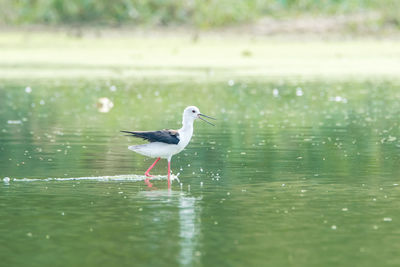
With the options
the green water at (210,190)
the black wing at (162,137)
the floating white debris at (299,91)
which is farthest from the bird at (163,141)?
the floating white debris at (299,91)

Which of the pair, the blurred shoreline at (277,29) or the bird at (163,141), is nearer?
the bird at (163,141)

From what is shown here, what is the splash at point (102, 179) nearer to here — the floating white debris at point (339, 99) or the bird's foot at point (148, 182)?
the bird's foot at point (148, 182)

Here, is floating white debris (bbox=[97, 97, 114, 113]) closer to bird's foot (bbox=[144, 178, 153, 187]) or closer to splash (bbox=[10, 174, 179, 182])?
splash (bbox=[10, 174, 179, 182])

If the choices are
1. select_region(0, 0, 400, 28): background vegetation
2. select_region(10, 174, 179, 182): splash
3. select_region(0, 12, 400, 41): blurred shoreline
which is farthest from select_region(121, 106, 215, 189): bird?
select_region(0, 0, 400, 28): background vegetation

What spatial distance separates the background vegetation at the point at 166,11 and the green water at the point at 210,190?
25.0 metres

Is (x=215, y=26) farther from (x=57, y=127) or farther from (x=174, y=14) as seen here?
(x=57, y=127)

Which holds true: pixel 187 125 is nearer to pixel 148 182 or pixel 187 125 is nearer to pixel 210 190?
pixel 148 182

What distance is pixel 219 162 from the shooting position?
40.8 ft

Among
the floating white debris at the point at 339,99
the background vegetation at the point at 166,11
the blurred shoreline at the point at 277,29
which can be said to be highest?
the background vegetation at the point at 166,11

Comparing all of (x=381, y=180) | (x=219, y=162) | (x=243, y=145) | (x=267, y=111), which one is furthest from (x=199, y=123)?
(x=381, y=180)

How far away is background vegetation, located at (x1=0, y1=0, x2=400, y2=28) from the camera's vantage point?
45.0m

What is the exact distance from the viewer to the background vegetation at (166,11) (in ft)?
148

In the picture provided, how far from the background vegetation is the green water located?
82.1ft

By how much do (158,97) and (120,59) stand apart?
13.9 m
